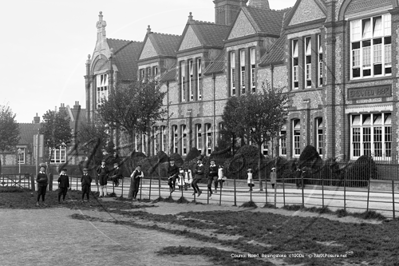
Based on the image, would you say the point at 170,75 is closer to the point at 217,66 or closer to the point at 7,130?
the point at 217,66

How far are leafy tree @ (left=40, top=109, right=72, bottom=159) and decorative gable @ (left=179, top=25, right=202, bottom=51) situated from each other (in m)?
19.3

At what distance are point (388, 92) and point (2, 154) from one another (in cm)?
6156

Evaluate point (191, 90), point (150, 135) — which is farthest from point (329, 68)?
point (150, 135)

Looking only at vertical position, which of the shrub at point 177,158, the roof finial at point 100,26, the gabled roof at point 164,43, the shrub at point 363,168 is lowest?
the shrub at point 363,168

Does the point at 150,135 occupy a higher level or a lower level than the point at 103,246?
higher

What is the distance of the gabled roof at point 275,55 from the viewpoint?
48.3m

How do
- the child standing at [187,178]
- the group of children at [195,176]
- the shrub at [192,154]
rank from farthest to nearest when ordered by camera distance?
the shrub at [192,154] < the child standing at [187,178] < the group of children at [195,176]

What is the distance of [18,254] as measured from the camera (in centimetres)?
1556

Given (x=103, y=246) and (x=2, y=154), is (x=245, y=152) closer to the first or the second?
(x=103, y=246)

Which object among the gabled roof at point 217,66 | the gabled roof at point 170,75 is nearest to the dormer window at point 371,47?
the gabled roof at point 217,66

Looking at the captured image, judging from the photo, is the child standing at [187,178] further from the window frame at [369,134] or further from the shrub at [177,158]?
the shrub at [177,158]

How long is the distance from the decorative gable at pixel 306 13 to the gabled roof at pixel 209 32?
9977mm

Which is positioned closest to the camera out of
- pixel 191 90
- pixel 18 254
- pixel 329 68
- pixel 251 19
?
pixel 18 254

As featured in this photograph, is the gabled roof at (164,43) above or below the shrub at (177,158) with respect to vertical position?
above
